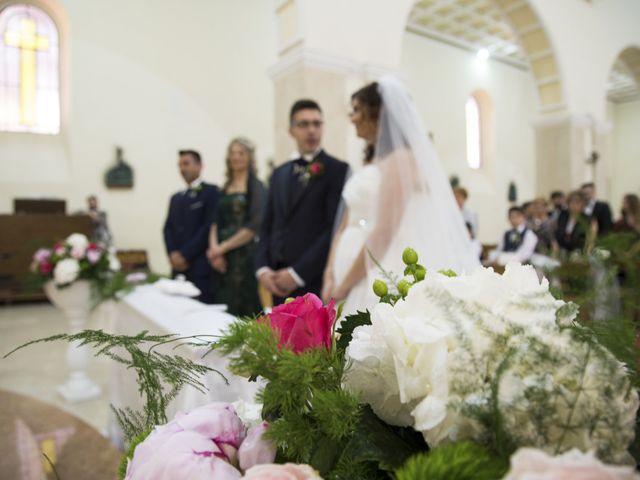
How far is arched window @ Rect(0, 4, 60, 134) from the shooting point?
32.1 ft

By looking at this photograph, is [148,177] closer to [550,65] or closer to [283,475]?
[550,65]

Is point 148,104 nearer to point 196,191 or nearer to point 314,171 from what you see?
point 196,191

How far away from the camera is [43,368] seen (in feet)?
14.6

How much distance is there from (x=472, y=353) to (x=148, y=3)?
37.9 ft

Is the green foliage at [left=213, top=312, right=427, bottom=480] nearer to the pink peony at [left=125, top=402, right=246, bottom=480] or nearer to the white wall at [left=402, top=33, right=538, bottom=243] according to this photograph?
the pink peony at [left=125, top=402, right=246, bottom=480]

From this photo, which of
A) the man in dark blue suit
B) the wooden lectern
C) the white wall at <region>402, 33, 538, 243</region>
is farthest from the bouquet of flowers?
the white wall at <region>402, 33, 538, 243</region>

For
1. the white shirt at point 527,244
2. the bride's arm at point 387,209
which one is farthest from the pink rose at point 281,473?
the white shirt at point 527,244

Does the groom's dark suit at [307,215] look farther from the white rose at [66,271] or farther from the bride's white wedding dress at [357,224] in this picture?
the white rose at [66,271]

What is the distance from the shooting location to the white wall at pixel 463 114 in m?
13.6

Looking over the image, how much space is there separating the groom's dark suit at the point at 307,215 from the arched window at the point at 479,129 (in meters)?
12.7

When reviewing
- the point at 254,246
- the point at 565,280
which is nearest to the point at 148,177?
the point at 254,246

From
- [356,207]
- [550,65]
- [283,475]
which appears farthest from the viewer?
[550,65]

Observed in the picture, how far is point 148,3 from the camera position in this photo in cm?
1027

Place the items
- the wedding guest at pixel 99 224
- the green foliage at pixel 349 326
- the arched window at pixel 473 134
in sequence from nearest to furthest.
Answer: the green foliage at pixel 349 326
the wedding guest at pixel 99 224
the arched window at pixel 473 134
